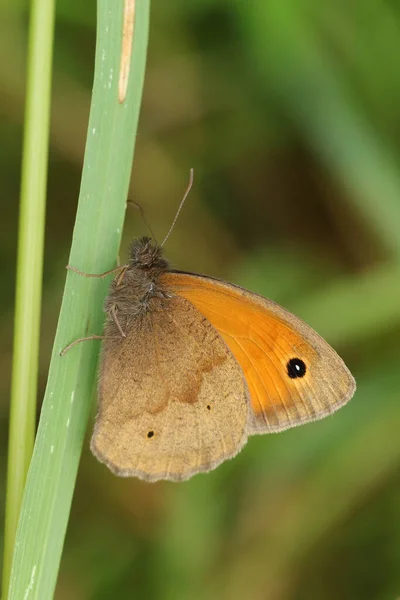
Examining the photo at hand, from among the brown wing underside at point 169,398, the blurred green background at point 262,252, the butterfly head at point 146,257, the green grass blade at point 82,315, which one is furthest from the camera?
the blurred green background at point 262,252

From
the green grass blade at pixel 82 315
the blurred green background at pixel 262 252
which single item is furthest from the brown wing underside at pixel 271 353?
the blurred green background at pixel 262 252

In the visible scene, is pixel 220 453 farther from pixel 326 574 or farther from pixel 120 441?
pixel 326 574

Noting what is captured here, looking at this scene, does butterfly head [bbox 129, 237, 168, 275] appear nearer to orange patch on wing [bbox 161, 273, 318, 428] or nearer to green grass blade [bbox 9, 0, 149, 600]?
orange patch on wing [bbox 161, 273, 318, 428]

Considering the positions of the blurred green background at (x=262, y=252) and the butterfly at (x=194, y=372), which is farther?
the blurred green background at (x=262, y=252)

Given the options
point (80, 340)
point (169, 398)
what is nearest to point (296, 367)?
point (169, 398)

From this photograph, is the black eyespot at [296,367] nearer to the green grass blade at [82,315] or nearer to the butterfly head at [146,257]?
the butterfly head at [146,257]

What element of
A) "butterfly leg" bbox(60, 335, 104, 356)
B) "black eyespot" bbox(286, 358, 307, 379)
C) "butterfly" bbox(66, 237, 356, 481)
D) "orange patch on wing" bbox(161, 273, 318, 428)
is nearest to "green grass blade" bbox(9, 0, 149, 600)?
"butterfly leg" bbox(60, 335, 104, 356)
